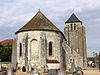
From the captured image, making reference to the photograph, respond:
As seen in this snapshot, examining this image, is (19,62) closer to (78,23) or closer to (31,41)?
(31,41)

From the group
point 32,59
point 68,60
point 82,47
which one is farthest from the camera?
point 82,47

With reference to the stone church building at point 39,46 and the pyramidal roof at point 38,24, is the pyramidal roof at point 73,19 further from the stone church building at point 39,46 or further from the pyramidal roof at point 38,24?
the pyramidal roof at point 38,24

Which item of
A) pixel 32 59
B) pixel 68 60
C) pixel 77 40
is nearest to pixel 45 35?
pixel 32 59

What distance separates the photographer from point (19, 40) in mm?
46281

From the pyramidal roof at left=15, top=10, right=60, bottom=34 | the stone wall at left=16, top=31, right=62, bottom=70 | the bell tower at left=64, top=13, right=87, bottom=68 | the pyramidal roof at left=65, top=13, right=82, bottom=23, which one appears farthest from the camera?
the pyramidal roof at left=65, top=13, right=82, bottom=23

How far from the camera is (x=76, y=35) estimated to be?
211ft

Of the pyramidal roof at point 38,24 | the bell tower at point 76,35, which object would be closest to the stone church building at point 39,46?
the pyramidal roof at point 38,24

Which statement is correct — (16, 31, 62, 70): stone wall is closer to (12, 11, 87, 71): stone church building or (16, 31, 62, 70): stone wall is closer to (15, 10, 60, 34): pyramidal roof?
(12, 11, 87, 71): stone church building

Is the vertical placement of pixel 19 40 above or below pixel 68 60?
above

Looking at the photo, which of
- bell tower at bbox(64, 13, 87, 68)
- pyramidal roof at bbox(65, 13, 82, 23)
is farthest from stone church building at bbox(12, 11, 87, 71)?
pyramidal roof at bbox(65, 13, 82, 23)

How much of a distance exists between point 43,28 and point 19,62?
25.3ft

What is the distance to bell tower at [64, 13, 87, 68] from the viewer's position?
207ft

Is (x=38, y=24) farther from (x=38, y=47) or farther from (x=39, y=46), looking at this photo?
(x=38, y=47)

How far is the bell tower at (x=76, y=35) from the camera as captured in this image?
63.1 meters
